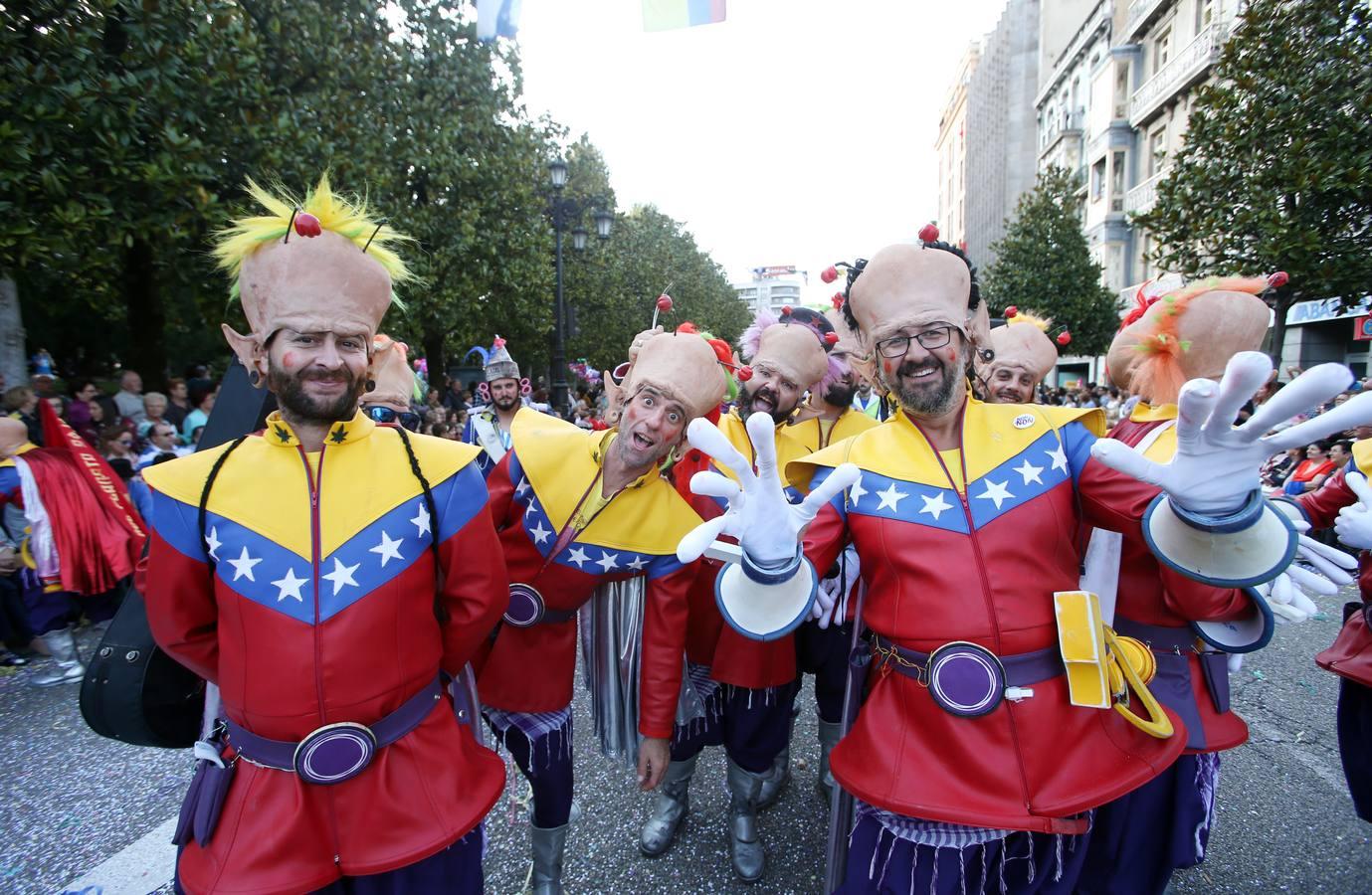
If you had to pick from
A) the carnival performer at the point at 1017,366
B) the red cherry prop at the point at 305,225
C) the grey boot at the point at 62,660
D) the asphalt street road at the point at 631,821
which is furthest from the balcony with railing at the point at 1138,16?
the grey boot at the point at 62,660

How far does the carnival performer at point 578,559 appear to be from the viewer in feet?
8.13

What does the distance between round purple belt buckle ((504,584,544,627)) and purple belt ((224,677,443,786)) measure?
76 cm

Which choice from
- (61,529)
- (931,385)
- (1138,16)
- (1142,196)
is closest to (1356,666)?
(931,385)

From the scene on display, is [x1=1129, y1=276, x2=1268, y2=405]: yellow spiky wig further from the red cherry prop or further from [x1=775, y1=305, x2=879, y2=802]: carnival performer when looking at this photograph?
the red cherry prop

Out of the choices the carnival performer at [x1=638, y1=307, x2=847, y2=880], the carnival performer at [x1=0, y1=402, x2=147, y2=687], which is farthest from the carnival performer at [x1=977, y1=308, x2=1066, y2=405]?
the carnival performer at [x1=0, y1=402, x2=147, y2=687]

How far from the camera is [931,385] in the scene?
1.95m

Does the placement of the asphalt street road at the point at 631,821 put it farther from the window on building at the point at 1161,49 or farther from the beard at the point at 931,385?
the window on building at the point at 1161,49

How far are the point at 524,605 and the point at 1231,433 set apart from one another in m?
2.02

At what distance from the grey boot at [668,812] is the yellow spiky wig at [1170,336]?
2.32m

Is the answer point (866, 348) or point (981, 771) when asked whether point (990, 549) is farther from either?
point (866, 348)

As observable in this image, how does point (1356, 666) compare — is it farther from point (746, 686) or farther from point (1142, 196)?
point (1142, 196)

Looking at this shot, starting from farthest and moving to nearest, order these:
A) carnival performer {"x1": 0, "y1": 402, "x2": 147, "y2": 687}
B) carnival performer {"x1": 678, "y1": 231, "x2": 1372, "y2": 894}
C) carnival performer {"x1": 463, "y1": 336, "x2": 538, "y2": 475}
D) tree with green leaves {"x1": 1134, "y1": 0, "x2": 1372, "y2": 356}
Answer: tree with green leaves {"x1": 1134, "y1": 0, "x2": 1372, "y2": 356} → carnival performer {"x1": 463, "y1": 336, "x2": 538, "y2": 475} → carnival performer {"x1": 0, "y1": 402, "x2": 147, "y2": 687} → carnival performer {"x1": 678, "y1": 231, "x2": 1372, "y2": 894}

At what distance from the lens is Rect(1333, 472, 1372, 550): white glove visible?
211cm

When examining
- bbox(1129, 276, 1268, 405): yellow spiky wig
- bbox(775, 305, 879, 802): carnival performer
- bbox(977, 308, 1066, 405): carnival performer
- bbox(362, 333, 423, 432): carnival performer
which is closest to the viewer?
bbox(1129, 276, 1268, 405): yellow spiky wig
